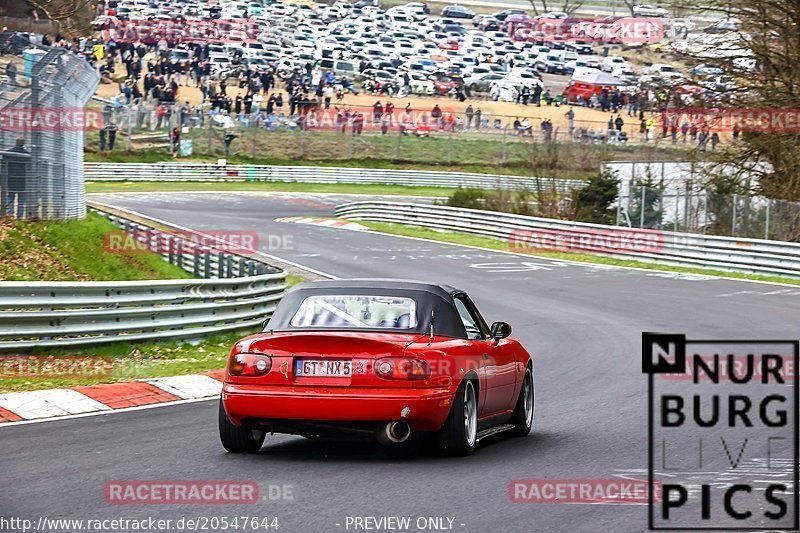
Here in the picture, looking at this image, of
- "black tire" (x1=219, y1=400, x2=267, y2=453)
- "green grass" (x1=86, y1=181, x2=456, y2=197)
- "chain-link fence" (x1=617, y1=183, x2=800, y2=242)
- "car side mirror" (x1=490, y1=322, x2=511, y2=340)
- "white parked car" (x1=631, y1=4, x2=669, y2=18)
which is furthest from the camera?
"white parked car" (x1=631, y1=4, x2=669, y2=18)

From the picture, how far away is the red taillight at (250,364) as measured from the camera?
8039 mm

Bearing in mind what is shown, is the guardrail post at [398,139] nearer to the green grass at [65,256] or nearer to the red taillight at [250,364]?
the green grass at [65,256]

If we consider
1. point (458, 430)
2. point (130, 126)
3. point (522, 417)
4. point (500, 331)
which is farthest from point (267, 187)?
point (458, 430)

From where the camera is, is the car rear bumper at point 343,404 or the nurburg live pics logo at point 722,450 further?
the car rear bumper at point 343,404

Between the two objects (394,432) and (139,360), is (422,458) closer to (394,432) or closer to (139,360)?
(394,432)

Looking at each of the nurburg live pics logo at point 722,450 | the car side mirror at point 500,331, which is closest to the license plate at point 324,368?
the car side mirror at point 500,331

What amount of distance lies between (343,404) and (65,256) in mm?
12718

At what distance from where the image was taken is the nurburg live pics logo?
6500mm

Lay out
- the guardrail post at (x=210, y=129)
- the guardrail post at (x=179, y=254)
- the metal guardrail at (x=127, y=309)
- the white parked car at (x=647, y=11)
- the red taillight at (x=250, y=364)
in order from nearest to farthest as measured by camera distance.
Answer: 1. the red taillight at (x=250, y=364)
2. the metal guardrail at (x=127, y=309)
3. the guardrail post at (x=179, y=254)
4. the guardrail post at (x=210, y=129)
5. the white parked car at (x=647, y=11)

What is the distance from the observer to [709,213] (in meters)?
31.5

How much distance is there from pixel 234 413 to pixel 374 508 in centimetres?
181

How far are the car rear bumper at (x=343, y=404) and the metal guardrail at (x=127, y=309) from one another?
5.87 metres

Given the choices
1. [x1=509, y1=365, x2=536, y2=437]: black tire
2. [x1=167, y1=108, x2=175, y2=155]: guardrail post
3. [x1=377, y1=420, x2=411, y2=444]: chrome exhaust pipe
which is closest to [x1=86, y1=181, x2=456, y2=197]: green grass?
[x1=167, y1=108, x2=175, y2=155]: guardrail post

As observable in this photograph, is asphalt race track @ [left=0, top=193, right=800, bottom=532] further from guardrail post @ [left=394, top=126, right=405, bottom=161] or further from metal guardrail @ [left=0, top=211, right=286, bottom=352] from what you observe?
guardrail post @ [left=394, top=126, right=405, bottom=161]
